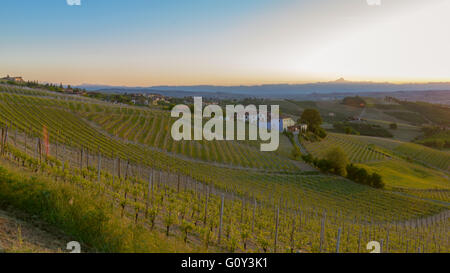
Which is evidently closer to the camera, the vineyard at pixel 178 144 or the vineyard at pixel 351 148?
the vineyard at pixel 178 144

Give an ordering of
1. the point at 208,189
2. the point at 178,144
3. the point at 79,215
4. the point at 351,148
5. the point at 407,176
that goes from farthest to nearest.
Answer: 1. the point at 351,148
2. the point at 407,176
3. the point at 178,144
4. the point at 208,189
5. the point at 79,215

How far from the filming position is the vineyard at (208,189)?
10.4 meters

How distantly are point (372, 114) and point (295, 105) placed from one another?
181 ft

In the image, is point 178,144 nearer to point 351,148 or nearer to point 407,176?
point 407,176

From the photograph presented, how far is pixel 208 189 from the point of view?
20141 millimetres

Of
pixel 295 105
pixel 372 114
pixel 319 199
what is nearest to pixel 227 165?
pixel 319 199

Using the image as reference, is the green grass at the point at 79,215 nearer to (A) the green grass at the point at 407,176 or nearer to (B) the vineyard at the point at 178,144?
(B) the vineyard at the point at 178,144

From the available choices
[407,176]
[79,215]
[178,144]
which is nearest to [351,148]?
[407,176]

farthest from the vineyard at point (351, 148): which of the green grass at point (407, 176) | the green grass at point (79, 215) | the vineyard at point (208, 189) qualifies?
the green grass at point (79, 215)

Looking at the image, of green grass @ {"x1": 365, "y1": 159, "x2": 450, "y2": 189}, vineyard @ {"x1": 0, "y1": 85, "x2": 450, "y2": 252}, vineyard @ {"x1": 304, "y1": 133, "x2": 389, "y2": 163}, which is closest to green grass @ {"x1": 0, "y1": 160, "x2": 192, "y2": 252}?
vineyard @ {"x1": 0, "y1": 85, "x2": 450, "y2": 252}

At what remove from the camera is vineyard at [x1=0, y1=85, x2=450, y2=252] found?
34.2ft

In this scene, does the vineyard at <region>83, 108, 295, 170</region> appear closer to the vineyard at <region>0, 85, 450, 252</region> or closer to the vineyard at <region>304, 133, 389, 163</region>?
the vineyard at <region>0, 85, 450, 252</region>

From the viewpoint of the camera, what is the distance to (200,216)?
37.3 ft
